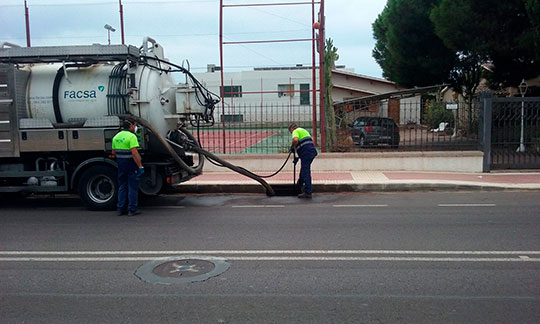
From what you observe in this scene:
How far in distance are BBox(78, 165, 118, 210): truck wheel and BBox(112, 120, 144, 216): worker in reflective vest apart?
546 millimetres

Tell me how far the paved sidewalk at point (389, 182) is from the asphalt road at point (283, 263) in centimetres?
196

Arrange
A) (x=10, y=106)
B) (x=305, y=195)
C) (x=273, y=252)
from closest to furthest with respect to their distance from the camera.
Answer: (x=273, y=252)
(x=10, y=106)
(x=305, y=195)

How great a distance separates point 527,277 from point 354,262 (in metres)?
1.89

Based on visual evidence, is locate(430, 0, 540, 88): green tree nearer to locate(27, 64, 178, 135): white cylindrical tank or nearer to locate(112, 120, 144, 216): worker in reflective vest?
locate(27, 64, 178, 135): white cylindrical tank

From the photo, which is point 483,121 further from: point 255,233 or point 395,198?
point 255,233

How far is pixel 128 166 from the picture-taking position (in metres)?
8.98

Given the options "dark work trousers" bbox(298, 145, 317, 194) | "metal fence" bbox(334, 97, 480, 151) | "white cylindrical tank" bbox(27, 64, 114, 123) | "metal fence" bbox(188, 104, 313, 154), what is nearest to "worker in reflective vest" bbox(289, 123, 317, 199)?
"dark work trousers" bbox(298, 145, 317, 194)

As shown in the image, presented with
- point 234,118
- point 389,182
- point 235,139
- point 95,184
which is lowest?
point 389,182

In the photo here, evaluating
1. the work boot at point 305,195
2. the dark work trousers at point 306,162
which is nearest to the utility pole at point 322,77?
the dark work trousers at point 306,162

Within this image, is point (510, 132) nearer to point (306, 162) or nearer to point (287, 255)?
point (306, 162)

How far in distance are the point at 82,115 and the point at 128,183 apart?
185cm

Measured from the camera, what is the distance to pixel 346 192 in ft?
38.8

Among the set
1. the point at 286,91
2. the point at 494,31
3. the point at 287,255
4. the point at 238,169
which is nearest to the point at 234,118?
the point at 286,91

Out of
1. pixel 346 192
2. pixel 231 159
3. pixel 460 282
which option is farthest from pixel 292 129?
pixel 460 282
